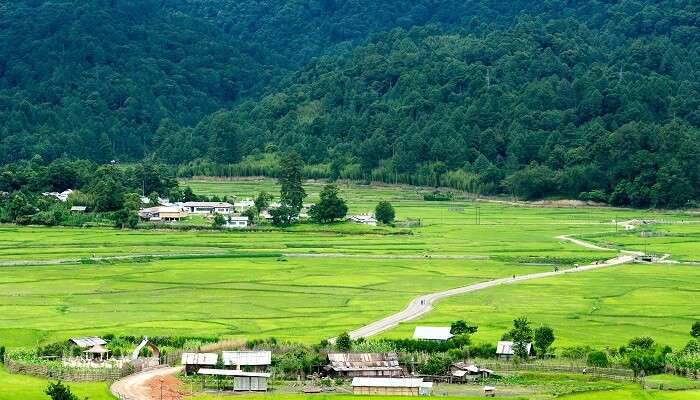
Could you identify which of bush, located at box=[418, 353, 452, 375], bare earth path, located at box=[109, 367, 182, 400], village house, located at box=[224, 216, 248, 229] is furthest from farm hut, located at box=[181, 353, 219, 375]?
village house, located at box=[224, 216, 248, 229]

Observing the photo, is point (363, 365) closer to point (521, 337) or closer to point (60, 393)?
point (521, 337)

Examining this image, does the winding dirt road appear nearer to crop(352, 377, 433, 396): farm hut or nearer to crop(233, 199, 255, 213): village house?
crop(352, 377, 433, 396): farm hut

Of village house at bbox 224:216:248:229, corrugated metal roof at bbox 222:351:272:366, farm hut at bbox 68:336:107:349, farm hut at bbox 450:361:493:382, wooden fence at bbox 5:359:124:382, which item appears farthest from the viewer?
village house at bbox 224:216:248:229

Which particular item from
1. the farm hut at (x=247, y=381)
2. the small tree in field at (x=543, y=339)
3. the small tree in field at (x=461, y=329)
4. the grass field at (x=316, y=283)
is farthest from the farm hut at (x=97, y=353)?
the small tree in field at (x=543, y=339)

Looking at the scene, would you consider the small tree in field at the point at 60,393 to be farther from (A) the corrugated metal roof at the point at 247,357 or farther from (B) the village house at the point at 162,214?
(B) the village house at the point at 162,214

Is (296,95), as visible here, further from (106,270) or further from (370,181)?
(106,270)

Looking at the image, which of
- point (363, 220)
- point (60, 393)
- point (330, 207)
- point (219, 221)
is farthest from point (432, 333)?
point (363, 220)
